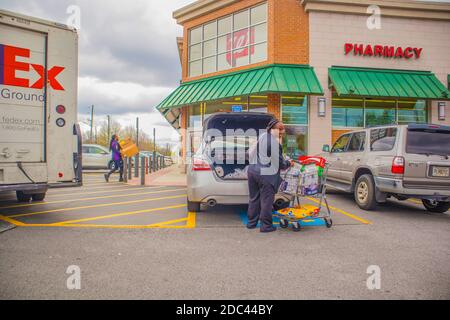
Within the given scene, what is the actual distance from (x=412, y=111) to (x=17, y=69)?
51.0 feet

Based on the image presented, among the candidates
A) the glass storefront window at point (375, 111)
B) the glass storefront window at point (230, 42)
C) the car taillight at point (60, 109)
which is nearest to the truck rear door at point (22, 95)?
the car taillight at point (60, 109)

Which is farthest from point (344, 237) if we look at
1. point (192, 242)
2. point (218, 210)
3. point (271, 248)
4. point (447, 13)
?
point (447, 13)

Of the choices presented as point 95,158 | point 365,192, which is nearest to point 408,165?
point 365,192

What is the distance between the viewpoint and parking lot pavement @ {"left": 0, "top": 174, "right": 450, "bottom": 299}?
2.83m

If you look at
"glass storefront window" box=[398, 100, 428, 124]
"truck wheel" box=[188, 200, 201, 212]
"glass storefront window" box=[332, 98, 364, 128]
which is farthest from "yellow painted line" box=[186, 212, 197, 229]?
"glass storefront window" box=[398, 100, 428, 124]

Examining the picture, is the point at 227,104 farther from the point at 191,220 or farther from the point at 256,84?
the point at 191,220

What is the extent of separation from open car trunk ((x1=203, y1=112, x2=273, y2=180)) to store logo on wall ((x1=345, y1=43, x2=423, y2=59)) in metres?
9.48

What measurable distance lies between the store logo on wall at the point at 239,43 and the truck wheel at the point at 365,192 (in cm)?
953

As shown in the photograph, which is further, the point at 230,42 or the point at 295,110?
the point at 230,42

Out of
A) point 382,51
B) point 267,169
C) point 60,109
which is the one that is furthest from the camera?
point 382,51

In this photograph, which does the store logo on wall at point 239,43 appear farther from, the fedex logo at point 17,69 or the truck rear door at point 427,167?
the fedex logo at point 17,69

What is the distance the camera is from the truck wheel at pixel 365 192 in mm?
6547

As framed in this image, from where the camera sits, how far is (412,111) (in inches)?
561

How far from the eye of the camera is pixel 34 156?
18.4 ft
